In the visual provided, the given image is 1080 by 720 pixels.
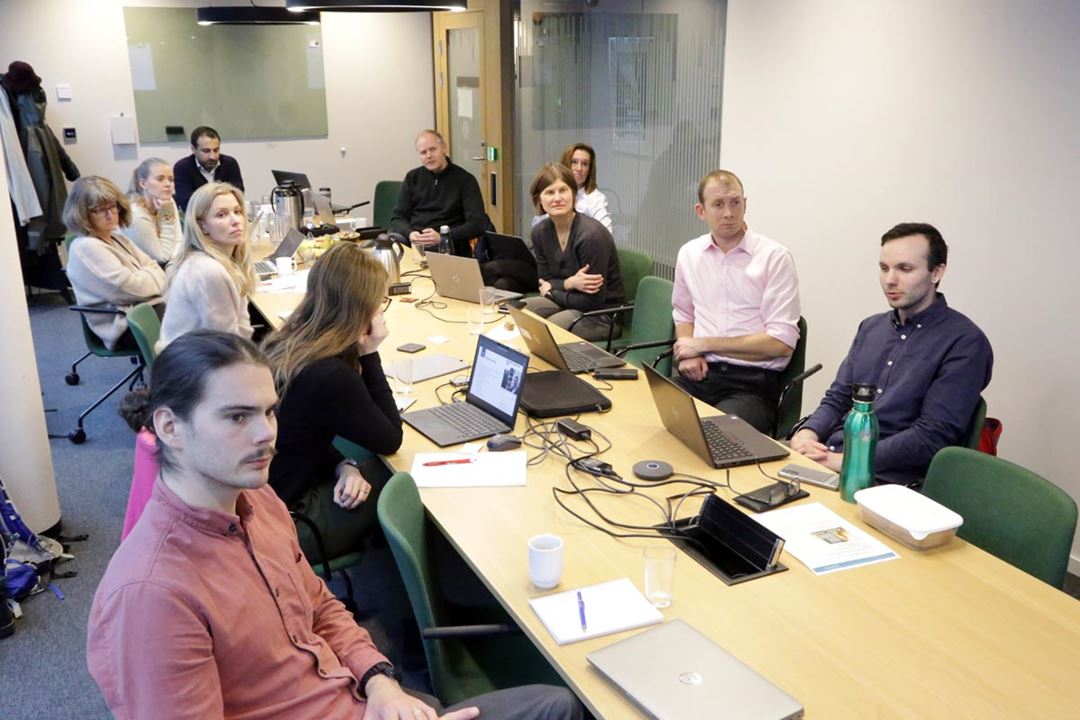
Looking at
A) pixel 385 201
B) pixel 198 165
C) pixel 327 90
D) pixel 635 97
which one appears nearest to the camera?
pixel 635 97

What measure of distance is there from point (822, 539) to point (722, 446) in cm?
56

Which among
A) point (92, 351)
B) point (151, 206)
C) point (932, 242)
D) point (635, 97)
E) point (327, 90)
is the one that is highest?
point (327, 90)

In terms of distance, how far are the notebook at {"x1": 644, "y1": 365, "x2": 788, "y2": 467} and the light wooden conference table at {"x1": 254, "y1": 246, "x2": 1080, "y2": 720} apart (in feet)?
0.36

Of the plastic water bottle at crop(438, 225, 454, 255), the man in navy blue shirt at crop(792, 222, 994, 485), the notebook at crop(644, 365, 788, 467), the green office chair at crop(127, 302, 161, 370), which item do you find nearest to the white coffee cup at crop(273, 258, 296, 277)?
the plastic water bottle at crop(438, 225, 454, 255)

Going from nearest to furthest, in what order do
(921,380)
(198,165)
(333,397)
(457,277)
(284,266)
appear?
(333,397) → (921,380) → (457,277) → (284,266) → (198,165)

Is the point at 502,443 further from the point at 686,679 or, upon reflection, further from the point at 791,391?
the point at 791,391

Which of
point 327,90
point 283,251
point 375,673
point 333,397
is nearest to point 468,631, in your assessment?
point 375,673

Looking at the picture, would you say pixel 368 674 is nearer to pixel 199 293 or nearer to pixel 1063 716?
pixel 1063 716

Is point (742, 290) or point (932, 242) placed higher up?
point (932, 242)

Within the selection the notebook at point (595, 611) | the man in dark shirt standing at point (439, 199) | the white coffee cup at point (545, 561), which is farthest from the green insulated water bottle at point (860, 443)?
the man in dark shirt standing at point (439, 199)

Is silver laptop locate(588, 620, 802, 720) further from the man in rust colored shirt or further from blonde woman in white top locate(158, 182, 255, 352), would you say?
blonde woman in white top locate(158, 182, 255, 352)

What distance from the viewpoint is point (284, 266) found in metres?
5.13

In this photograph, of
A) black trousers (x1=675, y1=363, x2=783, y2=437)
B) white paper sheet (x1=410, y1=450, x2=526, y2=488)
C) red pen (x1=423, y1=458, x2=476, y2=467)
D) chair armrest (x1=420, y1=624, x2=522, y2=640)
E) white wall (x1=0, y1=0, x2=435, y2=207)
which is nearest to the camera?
chair armrest (x1=420, y1=624, x2=522, y2=640)

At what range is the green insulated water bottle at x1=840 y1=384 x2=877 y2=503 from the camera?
2.36 meters
